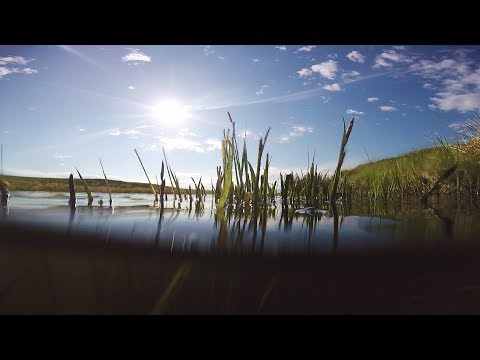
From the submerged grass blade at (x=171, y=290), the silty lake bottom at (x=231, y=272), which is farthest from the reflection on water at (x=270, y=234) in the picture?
the submerged grass blade at (x=171, y=290)

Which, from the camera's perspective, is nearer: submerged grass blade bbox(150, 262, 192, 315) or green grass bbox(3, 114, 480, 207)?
submerged grass blade bbox(150, 262, 192, 315)

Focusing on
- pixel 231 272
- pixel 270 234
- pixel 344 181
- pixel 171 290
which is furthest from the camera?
pixel 344 181

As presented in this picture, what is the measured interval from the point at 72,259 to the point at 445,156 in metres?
5.38

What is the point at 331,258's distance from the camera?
139cm

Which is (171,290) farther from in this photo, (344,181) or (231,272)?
(344,181)

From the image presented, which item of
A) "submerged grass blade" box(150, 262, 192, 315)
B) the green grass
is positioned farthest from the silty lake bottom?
the green grass

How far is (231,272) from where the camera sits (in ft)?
3.93

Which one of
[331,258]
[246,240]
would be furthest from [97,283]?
[331,258]

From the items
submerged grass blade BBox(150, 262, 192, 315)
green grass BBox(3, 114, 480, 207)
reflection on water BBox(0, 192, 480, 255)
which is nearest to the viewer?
submerged grass blade BBox(150, 262, 192, 315)

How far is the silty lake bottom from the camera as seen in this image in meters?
0.99

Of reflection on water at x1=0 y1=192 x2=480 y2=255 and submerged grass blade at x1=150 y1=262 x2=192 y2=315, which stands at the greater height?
reflection on water at x1=0 y1=192 x2=480 y2=255

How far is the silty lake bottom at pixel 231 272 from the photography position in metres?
0.99

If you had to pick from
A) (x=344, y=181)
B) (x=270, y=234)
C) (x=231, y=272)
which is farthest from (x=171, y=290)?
(x=344, y=181)

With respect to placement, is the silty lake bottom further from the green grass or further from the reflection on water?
the green grass
